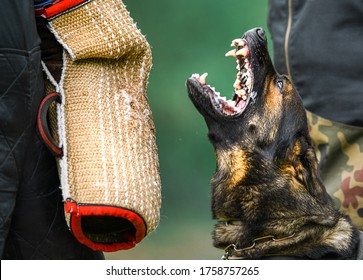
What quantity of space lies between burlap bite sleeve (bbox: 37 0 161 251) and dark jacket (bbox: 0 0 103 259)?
3.8 inches

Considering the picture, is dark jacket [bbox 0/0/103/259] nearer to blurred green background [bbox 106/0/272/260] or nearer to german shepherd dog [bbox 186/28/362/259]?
german shepherd dog [bbox 186/28/362/259]

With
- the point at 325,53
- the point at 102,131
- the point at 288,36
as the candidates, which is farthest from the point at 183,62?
the point at 102,131

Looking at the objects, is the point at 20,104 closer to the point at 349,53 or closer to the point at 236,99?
the point at 236,99

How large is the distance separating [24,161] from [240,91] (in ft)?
3.68

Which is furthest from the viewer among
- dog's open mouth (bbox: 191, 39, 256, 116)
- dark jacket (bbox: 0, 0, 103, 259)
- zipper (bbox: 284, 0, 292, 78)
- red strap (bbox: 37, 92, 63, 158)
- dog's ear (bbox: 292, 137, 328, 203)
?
zipper (bbox: 284, 0, 292, 78)

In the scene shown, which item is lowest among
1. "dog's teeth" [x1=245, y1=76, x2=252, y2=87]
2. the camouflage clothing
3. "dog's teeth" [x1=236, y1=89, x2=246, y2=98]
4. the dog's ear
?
the camouflage clothing

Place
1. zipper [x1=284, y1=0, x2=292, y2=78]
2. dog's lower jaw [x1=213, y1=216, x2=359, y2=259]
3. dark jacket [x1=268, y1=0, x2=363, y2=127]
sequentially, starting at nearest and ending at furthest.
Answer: dog's lower jaw [x1=213, y1=216, x2=359, y2=259]
dark jacket [x1=268, y1=0, x2=363, y2=127]
zipper [x1=284, y1=0, x2=292, y2=78]

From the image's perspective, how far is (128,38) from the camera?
7.89 feet

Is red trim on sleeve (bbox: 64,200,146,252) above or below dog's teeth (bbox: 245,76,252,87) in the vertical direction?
below

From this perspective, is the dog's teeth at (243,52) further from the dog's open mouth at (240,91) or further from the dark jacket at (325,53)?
the dark jacket at (325,53)

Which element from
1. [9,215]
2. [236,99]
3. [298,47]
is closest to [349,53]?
[298,47]

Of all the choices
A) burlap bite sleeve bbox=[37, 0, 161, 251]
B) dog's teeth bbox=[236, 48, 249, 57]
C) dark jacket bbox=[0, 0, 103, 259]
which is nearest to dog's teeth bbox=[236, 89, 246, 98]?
dog's teeth bbox=[236, 48, 249, 57]

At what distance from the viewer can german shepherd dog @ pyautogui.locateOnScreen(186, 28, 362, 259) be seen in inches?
110
